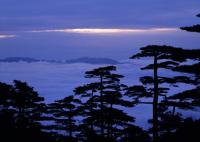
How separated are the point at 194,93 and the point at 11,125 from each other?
18.3 metres

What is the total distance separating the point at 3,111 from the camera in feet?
123

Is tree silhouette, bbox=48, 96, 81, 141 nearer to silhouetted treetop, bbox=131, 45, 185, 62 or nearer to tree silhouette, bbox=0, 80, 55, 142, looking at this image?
tree silhouette, bbox=0, 80, 55, 142

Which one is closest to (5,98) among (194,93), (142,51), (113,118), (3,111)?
(3,111)

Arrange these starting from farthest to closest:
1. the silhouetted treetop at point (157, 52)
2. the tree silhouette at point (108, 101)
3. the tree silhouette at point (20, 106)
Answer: the tree silhouette at point (20, 106)
the tree silhouette at point (108, 101)
the silhouetted treetop at point (157, 52)

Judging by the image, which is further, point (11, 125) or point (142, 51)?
point (11, 125)

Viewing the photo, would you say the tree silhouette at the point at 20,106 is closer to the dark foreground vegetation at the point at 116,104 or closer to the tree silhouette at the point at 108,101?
the dark foreground vegetation at the point at 116,104

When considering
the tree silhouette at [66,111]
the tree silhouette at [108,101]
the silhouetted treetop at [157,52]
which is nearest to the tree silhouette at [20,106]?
the tree silhouette at [66,111]

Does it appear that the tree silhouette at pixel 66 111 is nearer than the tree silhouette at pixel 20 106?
No

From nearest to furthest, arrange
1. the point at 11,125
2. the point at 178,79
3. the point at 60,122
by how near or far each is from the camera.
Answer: the point at 178,79, the point at 11,125, the point at 60,122

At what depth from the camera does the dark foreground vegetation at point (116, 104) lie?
2725cm

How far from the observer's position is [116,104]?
34188 millimetres

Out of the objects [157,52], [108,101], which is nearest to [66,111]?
[108,101]

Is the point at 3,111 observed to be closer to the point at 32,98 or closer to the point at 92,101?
the point at 32,98

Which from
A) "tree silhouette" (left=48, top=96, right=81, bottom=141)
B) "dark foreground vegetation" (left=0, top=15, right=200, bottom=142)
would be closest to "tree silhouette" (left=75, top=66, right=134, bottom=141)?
"dark foreground vegetation" (left=0, top=15, right=200, bottom=142)
